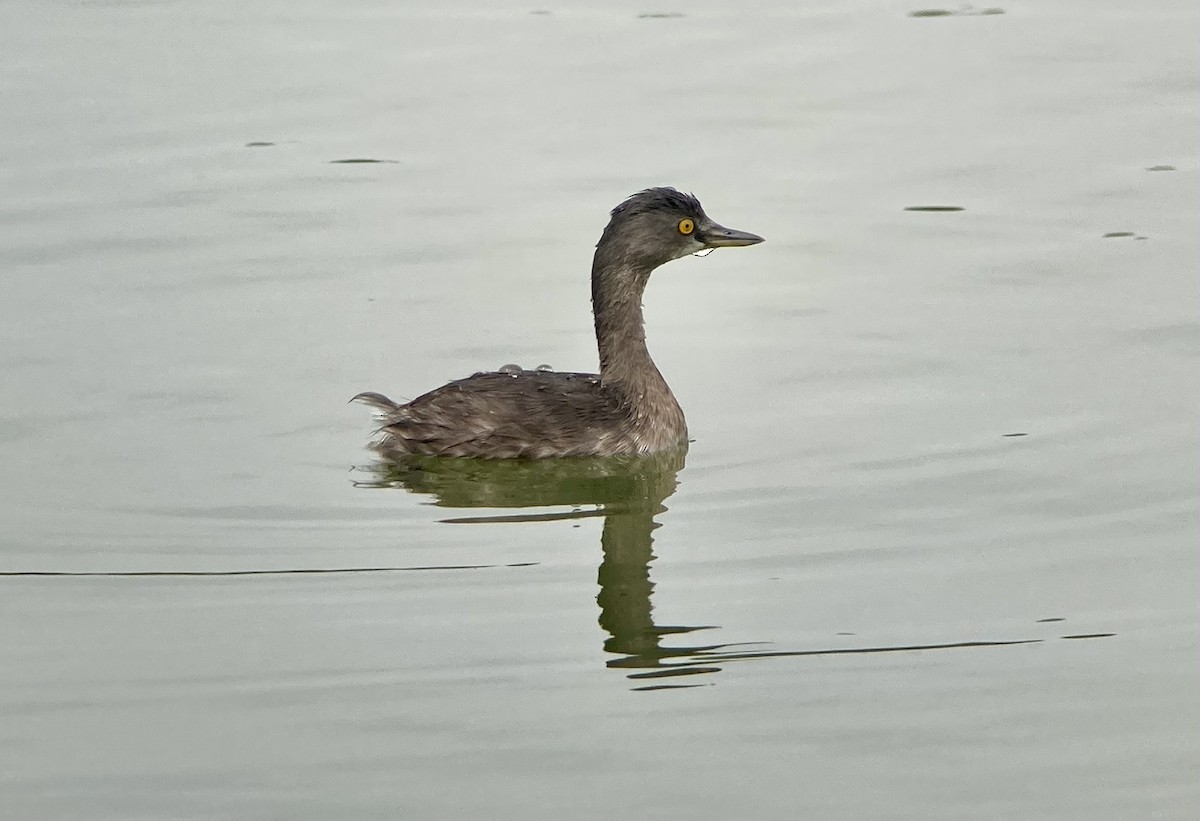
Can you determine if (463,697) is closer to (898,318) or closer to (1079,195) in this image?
(898,318)

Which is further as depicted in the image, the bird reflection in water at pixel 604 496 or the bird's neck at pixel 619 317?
the bird's neck at pixel 619 317

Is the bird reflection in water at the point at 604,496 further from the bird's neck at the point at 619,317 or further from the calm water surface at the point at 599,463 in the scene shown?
the bird's neck at the point at 619,317

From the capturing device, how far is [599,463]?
34.3 feet

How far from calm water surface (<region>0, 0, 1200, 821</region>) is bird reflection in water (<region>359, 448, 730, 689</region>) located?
0.03 m

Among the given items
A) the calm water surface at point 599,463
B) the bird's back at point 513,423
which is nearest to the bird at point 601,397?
the bird's back at point 513,423

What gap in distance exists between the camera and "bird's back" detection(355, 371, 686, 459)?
405 inches

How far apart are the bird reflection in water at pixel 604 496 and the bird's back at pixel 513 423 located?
0.21 feet

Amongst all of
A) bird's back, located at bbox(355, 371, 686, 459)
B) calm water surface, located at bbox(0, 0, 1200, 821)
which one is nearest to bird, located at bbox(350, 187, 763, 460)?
bird's back, located at bbox(355, 371, 686, 459)

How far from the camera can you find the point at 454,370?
11.6m

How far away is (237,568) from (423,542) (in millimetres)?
809

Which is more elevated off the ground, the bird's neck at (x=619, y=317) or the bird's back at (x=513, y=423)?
the bird's neck at (x=619, y=317)

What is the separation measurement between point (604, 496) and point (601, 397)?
0.74 metres

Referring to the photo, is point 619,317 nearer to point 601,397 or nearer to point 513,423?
point 601,397

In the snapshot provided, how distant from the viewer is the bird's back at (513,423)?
10281 millimetres
